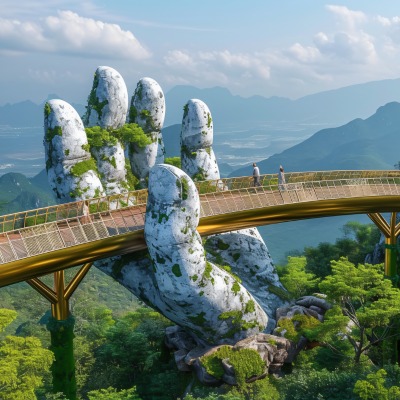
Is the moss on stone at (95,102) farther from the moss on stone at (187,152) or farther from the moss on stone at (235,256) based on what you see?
the moss on stone at (235,256)

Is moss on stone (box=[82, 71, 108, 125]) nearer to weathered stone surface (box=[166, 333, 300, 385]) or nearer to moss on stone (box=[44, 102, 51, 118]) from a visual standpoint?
moss on stone (box=[44, 102, 51, 118])

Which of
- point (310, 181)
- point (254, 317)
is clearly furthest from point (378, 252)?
point (254, 317)

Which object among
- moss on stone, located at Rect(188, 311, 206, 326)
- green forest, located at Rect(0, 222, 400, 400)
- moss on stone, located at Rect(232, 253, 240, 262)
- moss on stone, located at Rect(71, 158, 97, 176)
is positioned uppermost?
moss on stone, located at Rect(71, 158, 97, 176)

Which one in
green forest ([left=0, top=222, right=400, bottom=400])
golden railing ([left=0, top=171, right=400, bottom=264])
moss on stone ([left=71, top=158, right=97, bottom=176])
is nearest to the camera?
golden railing ([left=0, top=171, right=400, bottom=264])

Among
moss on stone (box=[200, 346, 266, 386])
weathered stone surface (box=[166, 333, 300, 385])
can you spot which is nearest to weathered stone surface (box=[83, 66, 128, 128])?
weathered stone surface (box=[166, 333, 300, 385])

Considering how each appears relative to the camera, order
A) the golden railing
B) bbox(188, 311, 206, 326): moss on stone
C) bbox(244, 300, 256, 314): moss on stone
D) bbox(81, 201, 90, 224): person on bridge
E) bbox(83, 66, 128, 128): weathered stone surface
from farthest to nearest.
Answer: bbox(83, 66, 128, 128): weathered stone surface < bbox(244, 300, 256, 314): moss on stone < bbox(188, 311, 206, 326): moss on stone < bbox(81, 201, 90, 224): person on bridge < the golden railing

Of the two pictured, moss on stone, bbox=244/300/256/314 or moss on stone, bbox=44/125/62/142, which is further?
moss on stone, bbox=44/125/62/142
